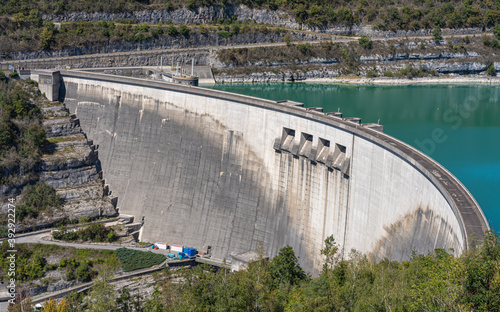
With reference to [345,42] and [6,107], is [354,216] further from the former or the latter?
[345,42]

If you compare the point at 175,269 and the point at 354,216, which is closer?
the point at 354,216

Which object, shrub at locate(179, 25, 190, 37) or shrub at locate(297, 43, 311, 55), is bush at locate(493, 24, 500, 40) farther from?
shrub at locate(179, 25, 190, 37)

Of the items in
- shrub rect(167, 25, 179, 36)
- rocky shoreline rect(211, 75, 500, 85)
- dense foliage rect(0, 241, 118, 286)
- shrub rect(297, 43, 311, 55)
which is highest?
shrub rect(167, 25, 179, 36)

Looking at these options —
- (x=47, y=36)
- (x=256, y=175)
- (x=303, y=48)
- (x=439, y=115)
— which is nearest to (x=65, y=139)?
(x=256, y=175)

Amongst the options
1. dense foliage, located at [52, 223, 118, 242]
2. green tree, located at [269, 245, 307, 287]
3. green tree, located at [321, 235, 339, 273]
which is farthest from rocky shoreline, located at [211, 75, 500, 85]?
green tree, located at [321, 235, 339, 273]

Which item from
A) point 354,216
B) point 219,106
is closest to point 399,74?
point 219,106

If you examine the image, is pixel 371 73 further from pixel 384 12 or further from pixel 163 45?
pixel 163 45
